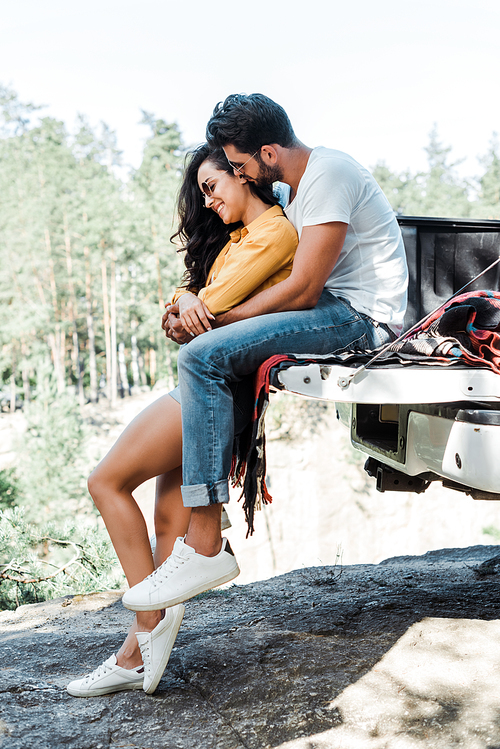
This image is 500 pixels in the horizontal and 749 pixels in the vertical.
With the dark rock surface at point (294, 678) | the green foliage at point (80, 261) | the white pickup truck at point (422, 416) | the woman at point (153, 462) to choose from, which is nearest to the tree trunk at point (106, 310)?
the green foliage at point (80, 261)

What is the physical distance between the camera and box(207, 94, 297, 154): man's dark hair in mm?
2645

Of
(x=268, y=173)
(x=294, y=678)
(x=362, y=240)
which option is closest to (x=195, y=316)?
(x=268, y=173)

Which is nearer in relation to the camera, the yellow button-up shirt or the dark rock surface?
the dark rock surface

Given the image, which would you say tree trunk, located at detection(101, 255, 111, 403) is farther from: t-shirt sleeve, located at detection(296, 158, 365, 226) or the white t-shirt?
t-shirt sleeve, located at detection(296, 158, 365, 226)

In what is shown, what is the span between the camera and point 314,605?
11.9 ft

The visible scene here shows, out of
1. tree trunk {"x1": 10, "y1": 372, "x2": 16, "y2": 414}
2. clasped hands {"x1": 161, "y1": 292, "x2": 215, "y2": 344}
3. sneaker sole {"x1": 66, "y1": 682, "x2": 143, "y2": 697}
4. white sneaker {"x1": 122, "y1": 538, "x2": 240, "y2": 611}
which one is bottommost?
tree trunk {"x1": 10, "y1": 372, "x2": 16, "y2": 414}

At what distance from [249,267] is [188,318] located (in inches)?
13.0

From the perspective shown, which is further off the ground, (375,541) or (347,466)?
(347,466)

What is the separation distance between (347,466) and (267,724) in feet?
85.4

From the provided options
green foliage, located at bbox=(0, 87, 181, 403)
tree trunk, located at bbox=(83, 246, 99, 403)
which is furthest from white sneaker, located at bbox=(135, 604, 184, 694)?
tree trunk, located at bbox=(83, 246, 99, 403)

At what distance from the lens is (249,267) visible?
253cm

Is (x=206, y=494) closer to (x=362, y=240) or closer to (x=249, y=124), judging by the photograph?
(x=362, y=240)

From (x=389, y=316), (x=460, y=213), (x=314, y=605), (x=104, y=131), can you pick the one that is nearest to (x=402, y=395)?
(x=389, y=316)

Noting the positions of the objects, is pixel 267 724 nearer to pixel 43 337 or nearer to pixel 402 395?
pixel 402 395
